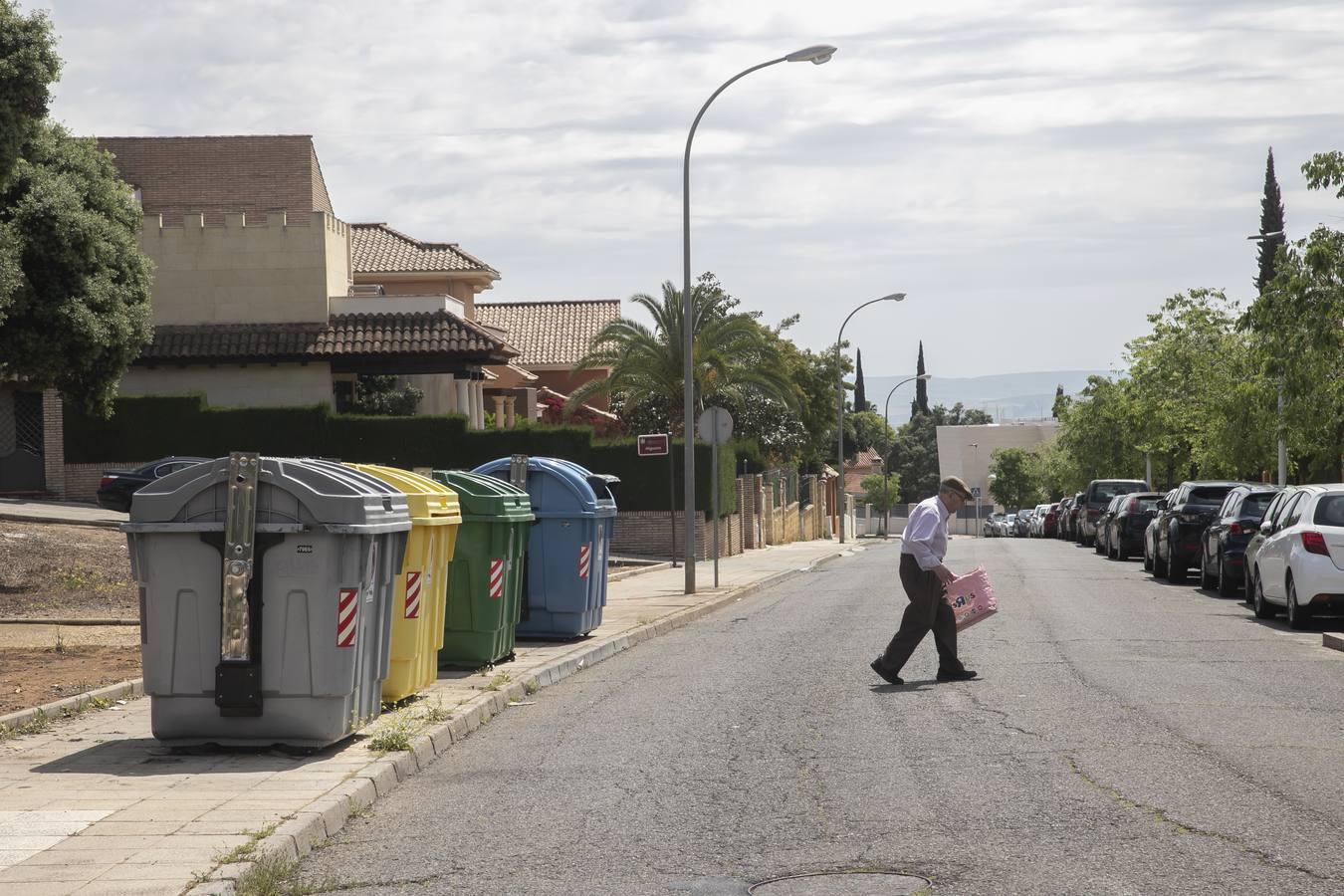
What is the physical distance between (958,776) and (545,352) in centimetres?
5855

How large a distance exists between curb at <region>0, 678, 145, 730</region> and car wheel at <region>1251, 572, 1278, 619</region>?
13.1 meters

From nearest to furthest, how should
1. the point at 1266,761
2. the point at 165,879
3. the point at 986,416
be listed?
the point at 165,879 → the point at 1266,761 → the point at 986,416

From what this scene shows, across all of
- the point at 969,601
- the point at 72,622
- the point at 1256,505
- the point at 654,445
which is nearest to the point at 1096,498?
the point at 1256,505

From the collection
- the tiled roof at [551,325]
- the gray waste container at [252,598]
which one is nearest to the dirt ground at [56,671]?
the gray waste container at [252,598]

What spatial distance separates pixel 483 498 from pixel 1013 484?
4745 inches

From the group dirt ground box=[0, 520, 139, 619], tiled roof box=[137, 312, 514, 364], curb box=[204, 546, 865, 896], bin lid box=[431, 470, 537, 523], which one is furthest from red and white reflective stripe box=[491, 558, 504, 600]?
tiled roof box=[137, 312, 514, 364]

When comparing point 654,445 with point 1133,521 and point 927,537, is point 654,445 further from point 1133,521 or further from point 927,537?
point 1133,521

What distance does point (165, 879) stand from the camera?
6293mm

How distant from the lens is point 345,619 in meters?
9.23

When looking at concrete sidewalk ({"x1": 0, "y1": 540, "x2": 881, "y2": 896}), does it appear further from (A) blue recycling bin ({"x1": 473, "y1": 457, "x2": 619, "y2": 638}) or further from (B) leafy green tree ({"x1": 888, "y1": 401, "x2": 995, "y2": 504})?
(B) leafy green tree ({"x1": 888, "y1": 401, "x2": 995, "y2": 504})

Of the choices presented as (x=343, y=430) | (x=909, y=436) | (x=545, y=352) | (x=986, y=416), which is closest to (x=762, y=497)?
(x=343, y=430)

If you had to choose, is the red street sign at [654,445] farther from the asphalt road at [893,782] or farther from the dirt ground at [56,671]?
the dirt ground at [56,671]

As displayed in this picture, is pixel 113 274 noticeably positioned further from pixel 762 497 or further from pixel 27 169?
pixel 762 497

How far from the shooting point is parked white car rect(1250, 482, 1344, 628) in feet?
56.4
